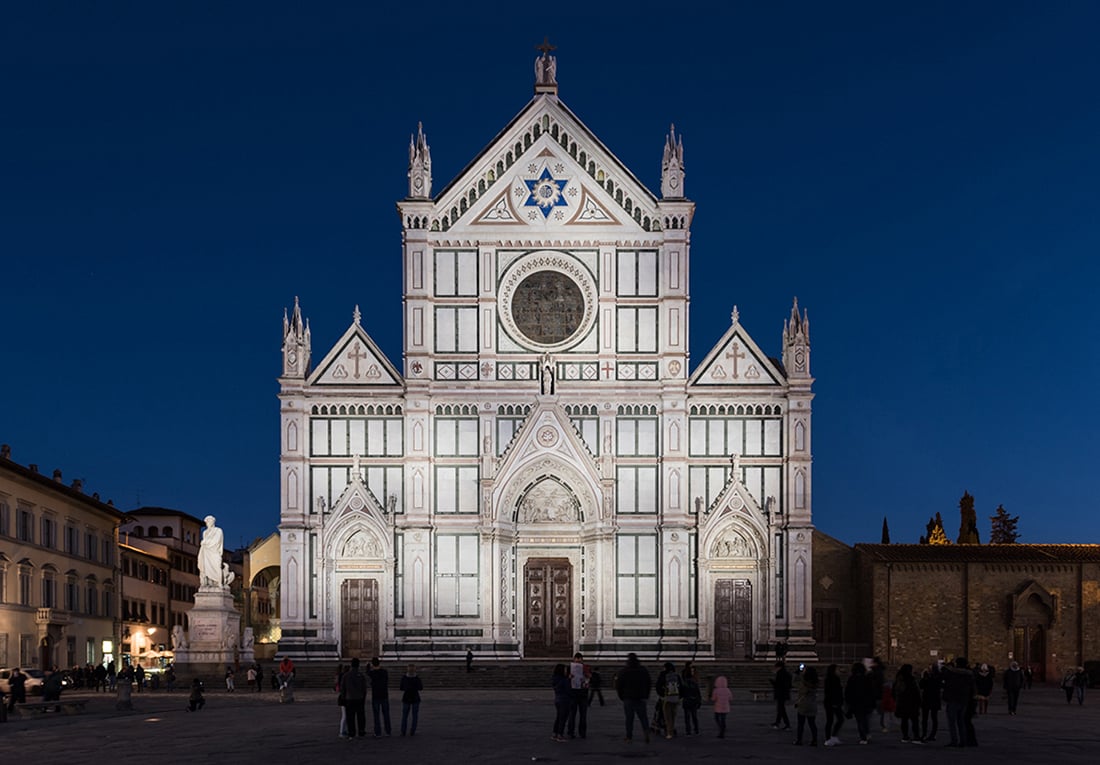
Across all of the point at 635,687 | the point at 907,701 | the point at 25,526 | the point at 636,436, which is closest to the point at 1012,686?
the point at 907,701

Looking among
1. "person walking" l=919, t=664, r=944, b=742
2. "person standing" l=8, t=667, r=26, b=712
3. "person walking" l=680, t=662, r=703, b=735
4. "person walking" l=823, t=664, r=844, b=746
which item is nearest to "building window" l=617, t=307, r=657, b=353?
"person standing" l=8, t=667, r=26, b=712

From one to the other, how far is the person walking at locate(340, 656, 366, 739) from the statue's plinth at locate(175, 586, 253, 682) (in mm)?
A: 20722

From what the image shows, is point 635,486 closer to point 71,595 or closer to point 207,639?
point 207,639

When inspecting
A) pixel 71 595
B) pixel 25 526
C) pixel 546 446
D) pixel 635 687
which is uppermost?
pixel 546 446

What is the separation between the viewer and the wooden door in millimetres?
49281

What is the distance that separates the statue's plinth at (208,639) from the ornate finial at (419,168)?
16529mm

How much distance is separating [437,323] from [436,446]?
464 cm

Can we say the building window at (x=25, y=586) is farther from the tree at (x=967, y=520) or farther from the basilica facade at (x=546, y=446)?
the tree at (x=967, y=520)

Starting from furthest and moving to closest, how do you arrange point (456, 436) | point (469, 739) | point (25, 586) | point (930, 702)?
point (25, 586)
point (456, 436)
point (930, 702)
point (469, 739)

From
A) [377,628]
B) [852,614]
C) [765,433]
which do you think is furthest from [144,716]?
[852,614]

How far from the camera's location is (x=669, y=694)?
25.2m

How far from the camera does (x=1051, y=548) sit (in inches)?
2026

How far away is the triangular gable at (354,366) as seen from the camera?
50219mm

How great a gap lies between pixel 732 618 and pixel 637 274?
43.7ft
